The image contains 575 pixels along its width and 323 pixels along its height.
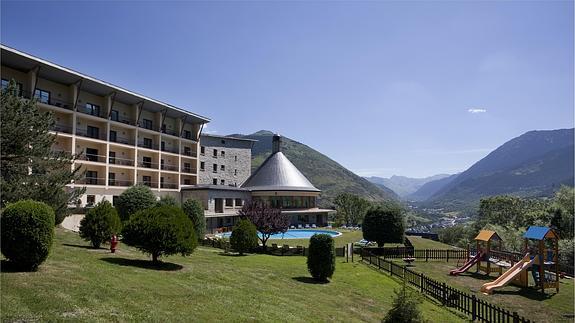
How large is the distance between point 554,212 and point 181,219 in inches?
2099

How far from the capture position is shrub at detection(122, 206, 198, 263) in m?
17.3

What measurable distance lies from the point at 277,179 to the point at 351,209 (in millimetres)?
20035

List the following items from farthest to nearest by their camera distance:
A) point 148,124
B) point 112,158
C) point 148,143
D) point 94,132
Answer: point 148,124
point 148,143
point 112,158
point 94,132

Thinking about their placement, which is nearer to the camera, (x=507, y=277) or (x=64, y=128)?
(x=507, y=277)

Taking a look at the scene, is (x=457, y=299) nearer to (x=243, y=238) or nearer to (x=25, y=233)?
(x=243, y=238)

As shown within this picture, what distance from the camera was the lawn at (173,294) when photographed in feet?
32.6

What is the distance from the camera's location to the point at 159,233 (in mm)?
17297

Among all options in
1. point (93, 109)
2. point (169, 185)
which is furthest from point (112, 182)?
point (169, 185)

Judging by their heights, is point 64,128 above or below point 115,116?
below

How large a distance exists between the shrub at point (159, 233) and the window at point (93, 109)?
1201 inches

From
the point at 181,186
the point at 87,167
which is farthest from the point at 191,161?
the point at 87,167

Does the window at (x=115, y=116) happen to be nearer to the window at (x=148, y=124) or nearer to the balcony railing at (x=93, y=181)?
the window at (x=148, y=124)

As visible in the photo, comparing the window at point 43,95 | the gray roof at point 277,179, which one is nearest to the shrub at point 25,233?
the window at point 43,95

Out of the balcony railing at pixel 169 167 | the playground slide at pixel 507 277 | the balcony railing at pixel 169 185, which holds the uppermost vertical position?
the balcony railing at pixel 169 167
